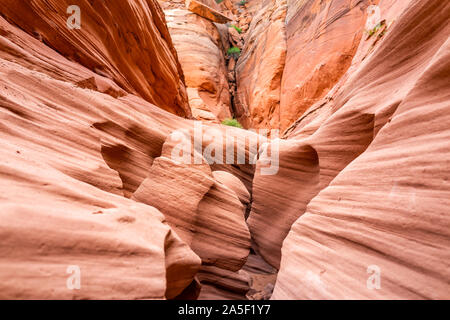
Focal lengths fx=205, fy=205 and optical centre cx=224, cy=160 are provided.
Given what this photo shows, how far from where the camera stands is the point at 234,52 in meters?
16.6

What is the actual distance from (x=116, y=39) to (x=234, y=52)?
13.2 m

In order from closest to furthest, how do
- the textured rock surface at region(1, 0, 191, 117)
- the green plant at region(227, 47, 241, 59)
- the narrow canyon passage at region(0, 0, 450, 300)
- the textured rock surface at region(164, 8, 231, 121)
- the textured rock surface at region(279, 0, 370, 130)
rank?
the narrow canyon passage at region(0, 0, 450, 300) < the textured rock surface at region(1, 0, 191, 117) < the textured rock surface at region(279, 0, 370, 130) < the textured rock surface at region(164, 8, 231, 121) < the green plant at region(227, 47, 241, 59)

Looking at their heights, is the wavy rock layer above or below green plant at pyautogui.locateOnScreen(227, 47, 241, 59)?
below

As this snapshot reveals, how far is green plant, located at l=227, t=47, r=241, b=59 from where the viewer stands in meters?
16.4

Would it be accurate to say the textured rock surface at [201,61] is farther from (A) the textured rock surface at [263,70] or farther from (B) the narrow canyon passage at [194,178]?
(B) the narrow canyon passage at [194,178]

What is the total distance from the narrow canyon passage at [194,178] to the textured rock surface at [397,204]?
0.01 meters

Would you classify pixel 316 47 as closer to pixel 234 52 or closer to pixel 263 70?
pixel 263 70

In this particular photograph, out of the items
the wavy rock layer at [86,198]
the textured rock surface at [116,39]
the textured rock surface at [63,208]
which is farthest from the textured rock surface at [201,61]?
the textured rock surface at [63,208]

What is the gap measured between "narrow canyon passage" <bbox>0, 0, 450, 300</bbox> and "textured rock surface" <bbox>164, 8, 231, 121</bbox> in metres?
6.33

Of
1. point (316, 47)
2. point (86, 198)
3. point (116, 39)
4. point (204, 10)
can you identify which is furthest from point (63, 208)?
point (204, 10)

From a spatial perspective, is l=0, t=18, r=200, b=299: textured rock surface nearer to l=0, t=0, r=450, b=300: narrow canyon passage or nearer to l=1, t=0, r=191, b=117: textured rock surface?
l=0, t=0, r=450, b=300: narrow canyon passage

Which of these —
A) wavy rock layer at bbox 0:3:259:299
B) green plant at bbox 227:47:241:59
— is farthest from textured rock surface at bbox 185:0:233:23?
wavy rock layer at bbox 0:3:259:299

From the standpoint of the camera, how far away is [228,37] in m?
17.3

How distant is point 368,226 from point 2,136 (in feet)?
11.3
